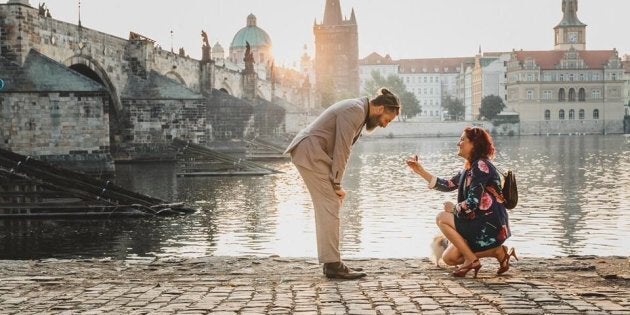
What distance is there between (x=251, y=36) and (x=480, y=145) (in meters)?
131

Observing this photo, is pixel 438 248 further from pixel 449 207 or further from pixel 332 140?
pixel 332 140

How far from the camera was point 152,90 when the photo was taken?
3747 centimetres

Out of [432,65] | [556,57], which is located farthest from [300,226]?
[432,65]

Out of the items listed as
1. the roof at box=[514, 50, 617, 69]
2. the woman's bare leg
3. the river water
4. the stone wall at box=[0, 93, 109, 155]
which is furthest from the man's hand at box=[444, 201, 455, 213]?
the roof at box=[514, 50, 617, 69]

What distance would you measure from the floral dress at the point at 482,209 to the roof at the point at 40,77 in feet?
69.3

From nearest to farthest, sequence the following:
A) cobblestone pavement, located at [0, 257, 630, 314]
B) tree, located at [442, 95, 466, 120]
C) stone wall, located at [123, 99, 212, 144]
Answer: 1. cobblestone pavement, located at [0, 257, 630, 314]
2. stone wall, located at [123, 99, 212, 144]
3. tree, located at [442, 95, 466, 120]

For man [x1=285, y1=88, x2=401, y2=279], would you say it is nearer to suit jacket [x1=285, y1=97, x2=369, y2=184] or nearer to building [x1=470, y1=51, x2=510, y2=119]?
suit jacket [x1=285, y1=97, x2=369, y2=184]

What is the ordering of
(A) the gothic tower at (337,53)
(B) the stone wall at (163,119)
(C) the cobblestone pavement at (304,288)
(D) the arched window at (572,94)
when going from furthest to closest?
(A) the gothic tower at (337,53) < (D) the arched window at (572,94) < (B) the stone wall at (163,119) < (C) the cobblestone pavement at (304,288)

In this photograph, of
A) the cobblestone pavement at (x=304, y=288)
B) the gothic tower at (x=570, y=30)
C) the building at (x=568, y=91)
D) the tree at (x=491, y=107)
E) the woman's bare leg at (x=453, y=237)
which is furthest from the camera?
the gothic tower at (x=570, y=30)

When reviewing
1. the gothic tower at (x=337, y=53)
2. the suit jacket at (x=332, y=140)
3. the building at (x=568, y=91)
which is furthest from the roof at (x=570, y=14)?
the suit jacket at (x=332, y=140)

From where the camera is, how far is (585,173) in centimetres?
2928

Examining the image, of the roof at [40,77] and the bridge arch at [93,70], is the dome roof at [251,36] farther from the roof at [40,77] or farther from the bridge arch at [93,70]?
the roof at [40,77]

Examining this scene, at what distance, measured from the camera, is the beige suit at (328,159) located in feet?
24.0

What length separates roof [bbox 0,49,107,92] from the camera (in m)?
26.6
